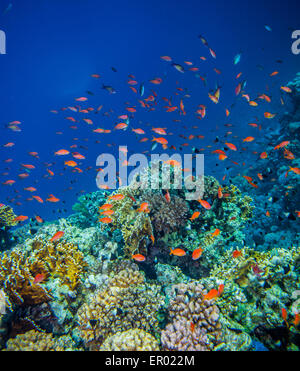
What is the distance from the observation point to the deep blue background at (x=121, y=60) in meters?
58.2

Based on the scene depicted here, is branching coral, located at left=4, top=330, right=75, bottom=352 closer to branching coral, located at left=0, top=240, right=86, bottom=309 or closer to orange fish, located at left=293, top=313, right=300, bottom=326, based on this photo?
branching coral, located at left=0, top=240, right=86, bottom=309

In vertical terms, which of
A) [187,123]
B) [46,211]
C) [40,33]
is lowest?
[46,211]

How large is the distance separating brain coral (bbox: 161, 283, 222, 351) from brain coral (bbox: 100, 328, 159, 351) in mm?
245

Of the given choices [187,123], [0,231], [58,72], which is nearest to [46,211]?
[0,231]

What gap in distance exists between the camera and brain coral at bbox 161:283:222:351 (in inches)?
128

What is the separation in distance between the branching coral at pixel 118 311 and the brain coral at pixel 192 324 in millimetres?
534

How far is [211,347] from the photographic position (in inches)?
127

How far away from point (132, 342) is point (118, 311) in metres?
0.86

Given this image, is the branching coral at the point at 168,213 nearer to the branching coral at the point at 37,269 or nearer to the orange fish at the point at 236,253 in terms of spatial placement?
the orange fish at the point at 236,253

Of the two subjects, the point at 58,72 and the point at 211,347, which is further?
the point at 58,72

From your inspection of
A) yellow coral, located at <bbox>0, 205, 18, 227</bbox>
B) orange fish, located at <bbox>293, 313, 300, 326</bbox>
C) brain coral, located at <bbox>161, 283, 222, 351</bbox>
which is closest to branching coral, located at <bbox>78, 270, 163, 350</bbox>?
brain coral, located at <bbox>161, 283, 222, 351</bbox>

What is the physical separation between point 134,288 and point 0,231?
27.2 ft

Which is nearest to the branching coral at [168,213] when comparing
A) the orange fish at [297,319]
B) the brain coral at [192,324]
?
the brain coral at [192,324]

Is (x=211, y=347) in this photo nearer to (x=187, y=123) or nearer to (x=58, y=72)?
(x=187, y=123)
